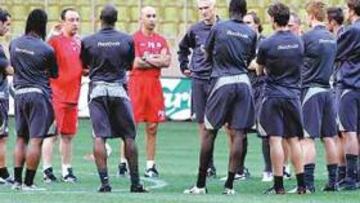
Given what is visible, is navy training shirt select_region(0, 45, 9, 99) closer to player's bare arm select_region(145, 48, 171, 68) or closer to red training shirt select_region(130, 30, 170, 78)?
red training shirt select_region(130, 30, 170, 78)

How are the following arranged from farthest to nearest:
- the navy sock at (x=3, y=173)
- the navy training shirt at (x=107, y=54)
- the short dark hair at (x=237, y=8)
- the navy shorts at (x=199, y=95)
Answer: the navy shorts at (x=199, y=95)
the navy sock at (x=3, y=173)
the navy training shirt at (x=107, y=54)
the short dark hair at (x=237, y=8)

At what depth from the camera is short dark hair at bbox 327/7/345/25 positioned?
1775 centimetres

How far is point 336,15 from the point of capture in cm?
1775

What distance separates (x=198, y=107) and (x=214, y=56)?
10.4ft

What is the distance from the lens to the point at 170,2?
1432 inches

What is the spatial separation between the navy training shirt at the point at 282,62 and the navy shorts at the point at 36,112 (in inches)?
108

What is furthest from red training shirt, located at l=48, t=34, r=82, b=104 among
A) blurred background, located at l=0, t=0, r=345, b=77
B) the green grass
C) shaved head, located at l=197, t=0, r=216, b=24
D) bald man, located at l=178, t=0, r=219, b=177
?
blurred background, located at l=0, t=0, r=345, b=77

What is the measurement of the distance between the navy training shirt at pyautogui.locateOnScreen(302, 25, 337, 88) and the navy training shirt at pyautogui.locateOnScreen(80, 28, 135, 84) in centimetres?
225

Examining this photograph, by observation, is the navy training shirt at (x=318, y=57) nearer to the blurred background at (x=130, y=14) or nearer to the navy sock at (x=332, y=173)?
the navy sock at (x=332, y=173)

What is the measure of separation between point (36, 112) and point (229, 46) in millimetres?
2579

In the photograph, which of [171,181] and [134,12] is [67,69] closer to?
[171,181]

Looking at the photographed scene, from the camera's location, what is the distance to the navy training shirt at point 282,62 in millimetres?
16375

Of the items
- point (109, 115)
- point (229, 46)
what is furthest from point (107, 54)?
point (229, 46)

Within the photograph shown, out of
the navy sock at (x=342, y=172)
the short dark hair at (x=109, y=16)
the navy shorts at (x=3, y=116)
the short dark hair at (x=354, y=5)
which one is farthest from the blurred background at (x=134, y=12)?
the short dark hair at (x=109, y=16)
